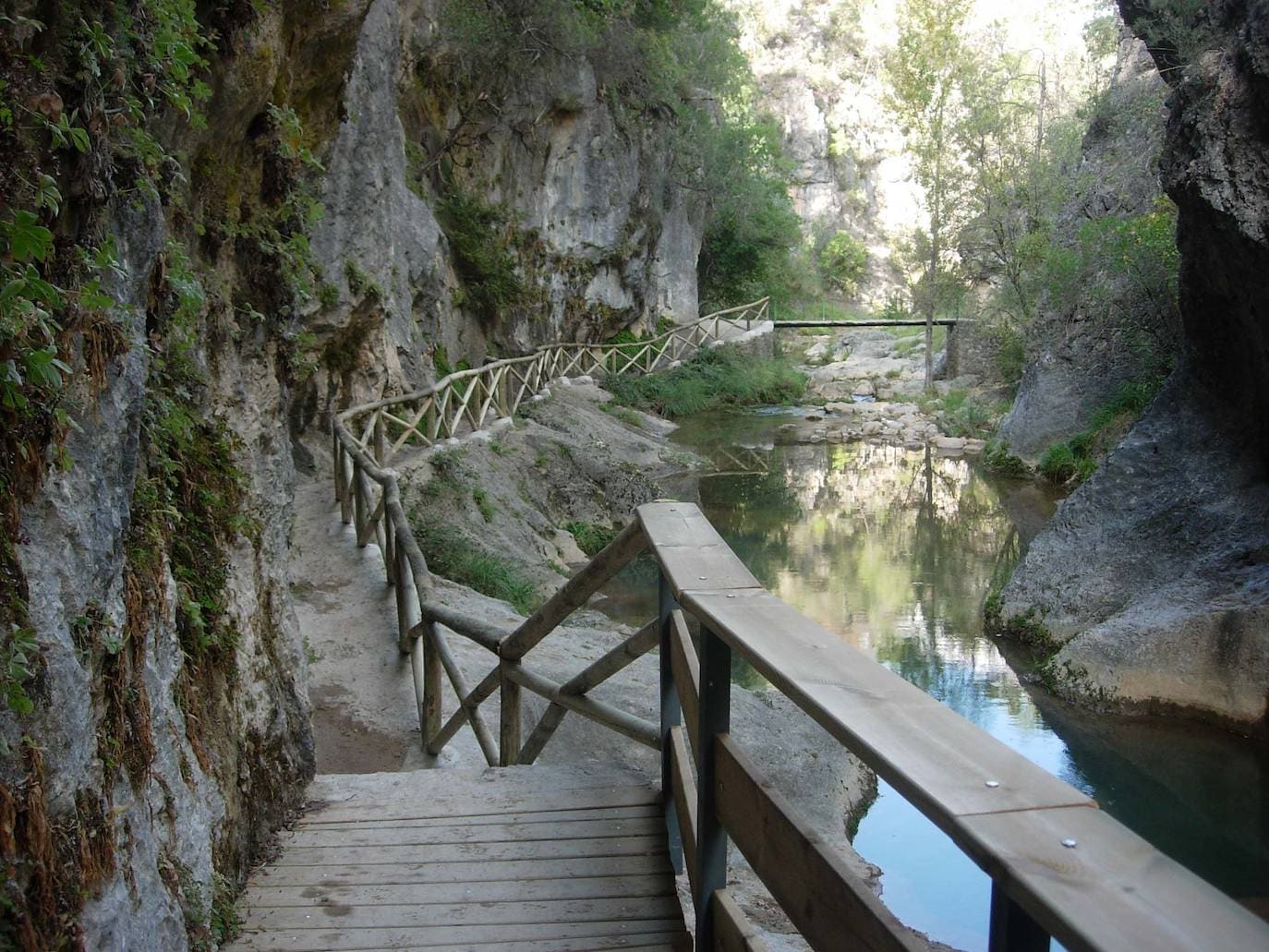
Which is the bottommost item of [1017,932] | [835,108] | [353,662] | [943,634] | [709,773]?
[943,634]

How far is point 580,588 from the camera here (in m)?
3.35

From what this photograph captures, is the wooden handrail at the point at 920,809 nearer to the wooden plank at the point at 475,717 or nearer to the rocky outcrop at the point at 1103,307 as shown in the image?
the wooden plank at the point at 475,717

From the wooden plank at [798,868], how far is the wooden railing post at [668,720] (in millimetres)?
683

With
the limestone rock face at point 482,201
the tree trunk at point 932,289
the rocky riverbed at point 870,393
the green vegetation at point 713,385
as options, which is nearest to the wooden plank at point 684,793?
the limestone rock face at point 482,201

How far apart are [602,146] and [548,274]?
3.20 metres

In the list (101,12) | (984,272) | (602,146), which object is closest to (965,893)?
(101,12)

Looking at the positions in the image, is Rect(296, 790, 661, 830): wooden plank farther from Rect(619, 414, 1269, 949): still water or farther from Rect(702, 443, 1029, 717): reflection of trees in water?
Rect(702, 443, 1029, 717): reflection of trees in water

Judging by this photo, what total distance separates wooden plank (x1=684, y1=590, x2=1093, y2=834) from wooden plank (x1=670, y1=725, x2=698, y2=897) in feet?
2.85

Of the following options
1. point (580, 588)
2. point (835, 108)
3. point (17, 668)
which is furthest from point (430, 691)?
point (835, 108)

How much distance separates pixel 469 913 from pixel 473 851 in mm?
337

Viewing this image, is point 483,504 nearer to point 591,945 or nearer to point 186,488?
point 186,488

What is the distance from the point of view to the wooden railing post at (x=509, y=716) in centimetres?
420

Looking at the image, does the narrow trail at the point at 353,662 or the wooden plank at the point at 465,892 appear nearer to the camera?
the wooden plank at the point at 465,892

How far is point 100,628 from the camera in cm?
203
